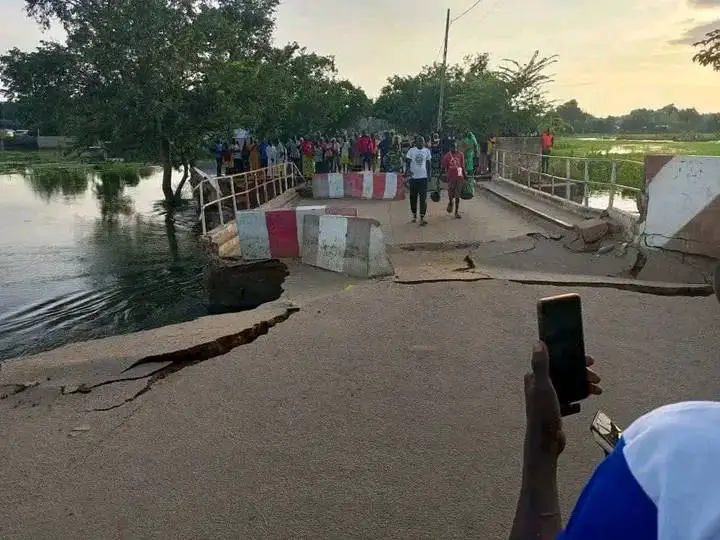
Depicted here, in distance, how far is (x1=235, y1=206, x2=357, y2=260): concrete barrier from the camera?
9.30 m

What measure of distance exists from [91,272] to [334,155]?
1378cm

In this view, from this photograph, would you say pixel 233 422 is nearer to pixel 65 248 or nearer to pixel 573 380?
pixel 573 380

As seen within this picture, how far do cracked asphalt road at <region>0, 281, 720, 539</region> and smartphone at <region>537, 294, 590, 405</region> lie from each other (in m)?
1.45

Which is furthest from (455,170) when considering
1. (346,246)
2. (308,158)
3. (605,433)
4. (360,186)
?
(308,158)

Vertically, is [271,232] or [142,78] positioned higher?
[142,78]

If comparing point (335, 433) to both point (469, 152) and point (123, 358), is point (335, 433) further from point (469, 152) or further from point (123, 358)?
point (469, 152)

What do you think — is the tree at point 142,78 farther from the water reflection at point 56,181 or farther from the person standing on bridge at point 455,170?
the person standing on bridge at point 455,170

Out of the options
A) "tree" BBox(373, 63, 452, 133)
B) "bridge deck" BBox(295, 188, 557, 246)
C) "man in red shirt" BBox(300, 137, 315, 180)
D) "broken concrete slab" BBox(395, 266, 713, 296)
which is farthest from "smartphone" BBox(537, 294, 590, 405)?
"tree" BBox(373, 63, 452, 133)

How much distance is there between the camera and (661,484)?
2.70 ft

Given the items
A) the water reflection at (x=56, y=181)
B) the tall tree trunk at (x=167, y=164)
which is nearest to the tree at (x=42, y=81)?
the tall tree trunk at (x=167, y=164)

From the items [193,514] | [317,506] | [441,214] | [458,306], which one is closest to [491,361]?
[458,306]

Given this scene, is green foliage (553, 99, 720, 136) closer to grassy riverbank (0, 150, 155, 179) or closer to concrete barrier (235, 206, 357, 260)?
grassy riverbank (0, 150, 155, 179)

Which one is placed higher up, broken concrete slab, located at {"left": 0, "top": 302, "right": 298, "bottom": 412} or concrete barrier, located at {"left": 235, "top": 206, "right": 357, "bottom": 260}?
concrete barrier, located at {"left": 235, "top": 206, "right": 357, "bottom": 260}

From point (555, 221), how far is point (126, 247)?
409 inches
